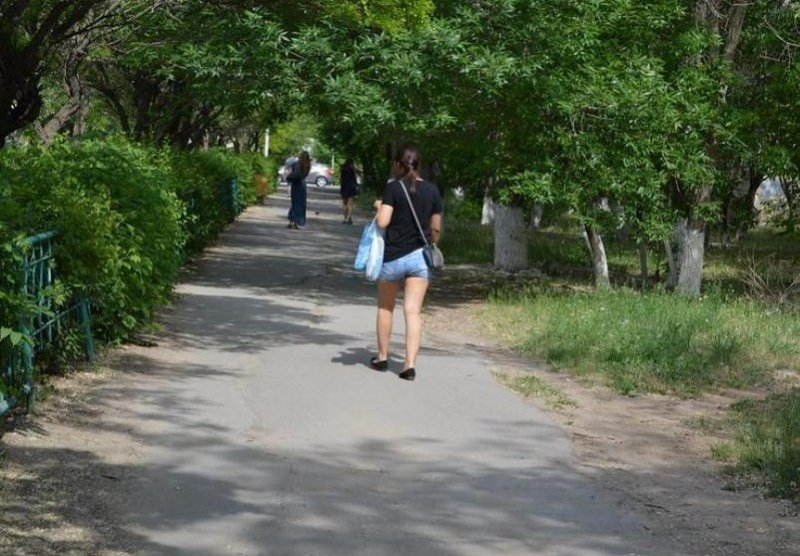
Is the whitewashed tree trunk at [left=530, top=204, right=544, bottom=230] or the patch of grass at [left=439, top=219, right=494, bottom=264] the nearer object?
the patch of grass at [left=439, top=219, right=494, bottom=264]

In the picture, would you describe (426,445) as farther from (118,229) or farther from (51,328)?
(118,229)

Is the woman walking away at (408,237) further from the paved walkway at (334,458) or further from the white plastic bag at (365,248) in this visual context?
the paved walkway at (334,458)

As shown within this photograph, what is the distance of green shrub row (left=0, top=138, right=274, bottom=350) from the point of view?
27.2ft

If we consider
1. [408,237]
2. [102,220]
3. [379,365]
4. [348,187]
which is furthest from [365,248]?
[348,187]

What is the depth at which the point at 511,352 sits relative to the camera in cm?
1338

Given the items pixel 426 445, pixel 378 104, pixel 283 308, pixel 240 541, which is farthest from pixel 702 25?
pixel 240 541

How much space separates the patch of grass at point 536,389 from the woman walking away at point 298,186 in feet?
67.6

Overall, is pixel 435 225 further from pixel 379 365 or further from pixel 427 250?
pixel 379 365

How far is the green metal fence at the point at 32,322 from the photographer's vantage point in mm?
7570

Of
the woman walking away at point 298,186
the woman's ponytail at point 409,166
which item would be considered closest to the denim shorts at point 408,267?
the woman's ponytail at point 409,166

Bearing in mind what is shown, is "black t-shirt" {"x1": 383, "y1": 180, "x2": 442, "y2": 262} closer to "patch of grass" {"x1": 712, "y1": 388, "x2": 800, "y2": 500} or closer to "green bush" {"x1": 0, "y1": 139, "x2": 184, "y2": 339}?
"green bush" {"x1": 0, "y1": 139, "x2": 184, "y2": 339}

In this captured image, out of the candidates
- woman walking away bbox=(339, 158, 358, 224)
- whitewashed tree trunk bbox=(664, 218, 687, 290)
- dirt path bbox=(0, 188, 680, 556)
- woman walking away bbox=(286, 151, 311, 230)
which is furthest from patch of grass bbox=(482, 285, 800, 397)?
woman walking away bbox=(339, 158, 358, 224)

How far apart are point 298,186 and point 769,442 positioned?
2466 cm

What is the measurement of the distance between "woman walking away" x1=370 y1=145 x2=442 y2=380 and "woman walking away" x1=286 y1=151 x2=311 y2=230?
2079cm
